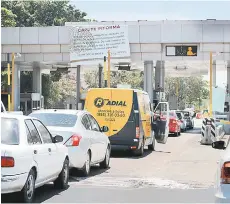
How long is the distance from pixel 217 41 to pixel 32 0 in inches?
1504

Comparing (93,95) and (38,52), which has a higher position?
(38,52)

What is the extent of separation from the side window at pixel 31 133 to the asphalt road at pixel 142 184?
0.99 m

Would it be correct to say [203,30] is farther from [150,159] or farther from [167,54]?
[150,159]

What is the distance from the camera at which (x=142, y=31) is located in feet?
113

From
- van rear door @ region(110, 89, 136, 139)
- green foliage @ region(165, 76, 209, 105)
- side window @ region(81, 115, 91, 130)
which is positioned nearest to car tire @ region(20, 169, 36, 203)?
side window @ region(81, 115, 91, 130)

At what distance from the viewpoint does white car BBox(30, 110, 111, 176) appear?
40.5 ft

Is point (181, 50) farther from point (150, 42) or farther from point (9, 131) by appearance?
point (9, 131)

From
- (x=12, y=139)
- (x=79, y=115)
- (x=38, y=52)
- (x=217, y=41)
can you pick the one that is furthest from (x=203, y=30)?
(x=12, y=139)

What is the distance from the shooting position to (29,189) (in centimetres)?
890

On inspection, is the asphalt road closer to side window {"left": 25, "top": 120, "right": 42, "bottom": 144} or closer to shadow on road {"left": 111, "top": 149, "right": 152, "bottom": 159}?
shadow on road {"left": 111, "top": 149, "right": 152, "bottom": 159}

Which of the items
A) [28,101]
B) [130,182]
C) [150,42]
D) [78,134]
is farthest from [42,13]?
[130,182]

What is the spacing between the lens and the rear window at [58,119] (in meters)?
12.9

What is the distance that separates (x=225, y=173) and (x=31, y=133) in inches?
151

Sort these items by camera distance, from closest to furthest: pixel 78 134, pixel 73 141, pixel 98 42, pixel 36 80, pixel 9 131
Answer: pixel 9 131
pixel 73 141
pixel 78 134
pixel 98 42
pixel 36 80
